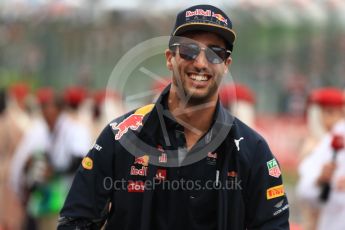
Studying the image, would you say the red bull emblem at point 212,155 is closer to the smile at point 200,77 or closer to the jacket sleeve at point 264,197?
the jacket sleeve at point 264,197

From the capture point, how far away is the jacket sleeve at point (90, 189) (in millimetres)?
5109

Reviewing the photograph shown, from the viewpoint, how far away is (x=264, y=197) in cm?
509

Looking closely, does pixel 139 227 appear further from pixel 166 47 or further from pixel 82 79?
pixel 82 79

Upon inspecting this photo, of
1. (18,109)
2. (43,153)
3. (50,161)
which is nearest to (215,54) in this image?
(50,161)

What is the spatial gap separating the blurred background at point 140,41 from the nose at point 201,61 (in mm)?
8644

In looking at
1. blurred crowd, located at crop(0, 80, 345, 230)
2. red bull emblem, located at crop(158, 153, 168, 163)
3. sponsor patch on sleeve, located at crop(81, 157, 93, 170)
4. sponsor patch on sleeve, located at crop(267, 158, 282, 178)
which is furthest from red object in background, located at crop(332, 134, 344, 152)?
sponsor patch on sleeve, located at crop(81, 157, 93, 170)

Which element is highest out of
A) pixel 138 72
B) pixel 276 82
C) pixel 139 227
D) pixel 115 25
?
pixel 115 25

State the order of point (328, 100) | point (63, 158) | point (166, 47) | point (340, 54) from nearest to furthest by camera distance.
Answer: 1. point (166, 47)
2. point (328, 100)
3. point (63, 158)
4. point (340, 54)

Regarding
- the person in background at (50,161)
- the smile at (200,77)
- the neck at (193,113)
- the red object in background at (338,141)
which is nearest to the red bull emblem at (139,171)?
the neck at (193,113)

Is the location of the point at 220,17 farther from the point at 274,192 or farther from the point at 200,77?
the point at 274,192

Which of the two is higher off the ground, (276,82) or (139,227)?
(276,82)

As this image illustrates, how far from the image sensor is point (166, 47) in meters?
5.43

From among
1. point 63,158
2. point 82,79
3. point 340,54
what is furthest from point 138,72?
point 82,79

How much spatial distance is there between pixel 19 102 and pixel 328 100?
7.30m
